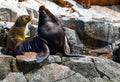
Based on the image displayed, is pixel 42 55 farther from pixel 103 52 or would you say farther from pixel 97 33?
pixel 97 33

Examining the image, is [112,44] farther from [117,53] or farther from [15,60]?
[15,60]

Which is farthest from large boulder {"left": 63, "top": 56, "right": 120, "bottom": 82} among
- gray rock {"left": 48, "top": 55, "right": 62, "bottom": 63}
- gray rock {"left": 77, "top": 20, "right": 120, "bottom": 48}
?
gray rock {"left": 77, "top": 20, "right": 120, "bottom": 48}

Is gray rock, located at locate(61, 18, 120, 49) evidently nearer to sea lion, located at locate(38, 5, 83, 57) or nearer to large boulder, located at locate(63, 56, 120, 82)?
sea lion, located at locate(38, 5, 83, 57)

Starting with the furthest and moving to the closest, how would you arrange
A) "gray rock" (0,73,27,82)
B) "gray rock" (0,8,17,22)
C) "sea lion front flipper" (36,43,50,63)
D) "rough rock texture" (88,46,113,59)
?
1. "rough rock texture" (88,46,113,59)
2. "gray rock" (0,8,17,22)
3. "sea lion front flipper" (36,43,50,63)
4. "gray rock" (0,73,27,82)

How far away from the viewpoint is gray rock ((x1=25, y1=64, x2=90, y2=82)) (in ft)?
22.9

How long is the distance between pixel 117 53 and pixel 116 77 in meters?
2.54

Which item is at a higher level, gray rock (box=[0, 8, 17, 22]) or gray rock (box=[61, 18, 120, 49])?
gray rock (box=[0, 8, 17, 22])

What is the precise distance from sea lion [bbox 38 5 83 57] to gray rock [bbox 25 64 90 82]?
0.74 meters

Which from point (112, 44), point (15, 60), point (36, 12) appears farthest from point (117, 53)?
point (15, 60)

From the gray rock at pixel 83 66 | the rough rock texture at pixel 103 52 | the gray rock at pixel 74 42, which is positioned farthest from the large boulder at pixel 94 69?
the rough rock texture at pixel 103 52

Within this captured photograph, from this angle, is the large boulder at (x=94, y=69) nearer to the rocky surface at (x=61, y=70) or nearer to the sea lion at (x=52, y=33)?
the rocky surface at (x=61, y=70)

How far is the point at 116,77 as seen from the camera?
7.69 metres

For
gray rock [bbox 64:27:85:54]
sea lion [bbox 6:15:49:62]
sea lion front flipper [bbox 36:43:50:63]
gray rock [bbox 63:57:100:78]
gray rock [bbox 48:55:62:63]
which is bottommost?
gray rock [bbox 64:27:85:54]

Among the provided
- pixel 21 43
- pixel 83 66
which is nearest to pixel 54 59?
pixel 83 66
